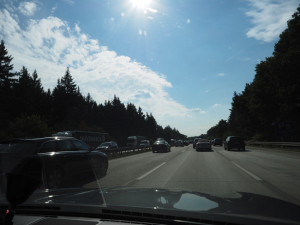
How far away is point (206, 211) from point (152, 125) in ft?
454

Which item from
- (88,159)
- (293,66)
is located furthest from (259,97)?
(88,159)

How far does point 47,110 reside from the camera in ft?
212

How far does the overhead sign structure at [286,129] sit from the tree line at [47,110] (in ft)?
Answer: 94.2

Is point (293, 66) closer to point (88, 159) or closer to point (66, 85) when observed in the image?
point (88, 159)

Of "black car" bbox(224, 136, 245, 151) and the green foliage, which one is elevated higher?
the green foliage

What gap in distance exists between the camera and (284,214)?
2.29 meters

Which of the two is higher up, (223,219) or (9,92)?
(9,92)

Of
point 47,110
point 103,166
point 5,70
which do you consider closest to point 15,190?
point 103,166

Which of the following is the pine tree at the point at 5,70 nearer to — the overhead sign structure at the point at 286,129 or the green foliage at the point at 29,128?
the green foliage at the point at 29,128

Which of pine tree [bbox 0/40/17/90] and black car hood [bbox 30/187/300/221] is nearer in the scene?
black car hood [bbox 30/187/300/221]

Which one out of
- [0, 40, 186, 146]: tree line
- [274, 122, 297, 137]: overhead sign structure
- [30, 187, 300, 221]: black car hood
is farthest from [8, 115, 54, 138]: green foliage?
[274, 122, 297, 137]: overhead sign structure

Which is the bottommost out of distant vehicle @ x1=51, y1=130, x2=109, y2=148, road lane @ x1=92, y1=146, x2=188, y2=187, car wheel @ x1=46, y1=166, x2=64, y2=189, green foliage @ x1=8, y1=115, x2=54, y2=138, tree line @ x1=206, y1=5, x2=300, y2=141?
road lane @ x1=92, y1=146, x2=188, y2=187

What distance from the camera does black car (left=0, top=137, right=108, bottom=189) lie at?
6.50 metres

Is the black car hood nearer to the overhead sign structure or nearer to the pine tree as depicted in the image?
the overhead sign structure
